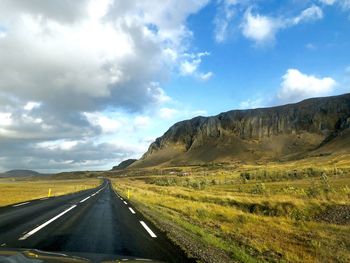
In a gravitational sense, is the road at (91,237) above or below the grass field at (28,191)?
below

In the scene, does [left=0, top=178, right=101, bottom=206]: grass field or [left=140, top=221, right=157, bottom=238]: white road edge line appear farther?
[left=0, top=178, right=101, bottom=206]: grass field

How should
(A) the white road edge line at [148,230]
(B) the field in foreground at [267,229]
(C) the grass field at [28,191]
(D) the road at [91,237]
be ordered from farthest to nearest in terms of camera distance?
(C) the grass field at [28,191]
(A) the white road edge line at [148,230]
(B) the field in foreground at [267,229]
(D) the road at [91,237]

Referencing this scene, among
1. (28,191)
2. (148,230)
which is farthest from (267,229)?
(28,191)

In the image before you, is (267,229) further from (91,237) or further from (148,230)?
(91,237)

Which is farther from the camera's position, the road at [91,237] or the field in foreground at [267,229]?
the field in foreground at [267,229]

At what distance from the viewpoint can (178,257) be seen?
996cm

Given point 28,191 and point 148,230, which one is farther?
point 28,191

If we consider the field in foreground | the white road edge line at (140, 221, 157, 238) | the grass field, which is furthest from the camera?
the grass field

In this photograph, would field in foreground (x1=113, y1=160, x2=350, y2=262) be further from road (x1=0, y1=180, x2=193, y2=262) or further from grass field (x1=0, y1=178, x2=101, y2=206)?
grass field (x1=0, y1=178, x2=101, y2=206)

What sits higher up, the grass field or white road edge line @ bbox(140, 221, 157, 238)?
the grass field

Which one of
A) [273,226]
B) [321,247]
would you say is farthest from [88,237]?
[273,226]

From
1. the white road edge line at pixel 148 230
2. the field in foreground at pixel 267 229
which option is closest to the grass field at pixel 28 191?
the field in foreground at pixel 267 229

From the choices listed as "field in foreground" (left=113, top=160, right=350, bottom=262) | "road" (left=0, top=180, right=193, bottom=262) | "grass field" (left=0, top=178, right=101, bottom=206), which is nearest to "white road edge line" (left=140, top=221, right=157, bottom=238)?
"road" (left=0, top=180, right=193, bottom=262)

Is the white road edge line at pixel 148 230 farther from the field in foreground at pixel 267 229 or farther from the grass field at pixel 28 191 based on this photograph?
the grass field at pixel 28 191
